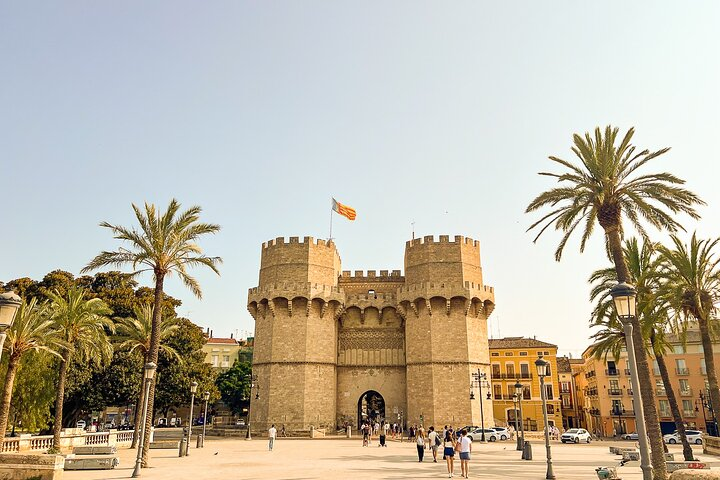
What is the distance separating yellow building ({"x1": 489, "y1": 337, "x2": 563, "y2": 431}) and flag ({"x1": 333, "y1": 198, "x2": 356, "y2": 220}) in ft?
79.3

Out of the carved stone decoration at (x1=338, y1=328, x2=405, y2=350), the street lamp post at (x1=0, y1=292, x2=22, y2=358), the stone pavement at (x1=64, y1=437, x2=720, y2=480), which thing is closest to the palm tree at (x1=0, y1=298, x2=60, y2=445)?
the stone pavement at (x1=64, y1=437, x2=720, y2=480)

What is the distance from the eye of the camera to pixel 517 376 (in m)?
55.9

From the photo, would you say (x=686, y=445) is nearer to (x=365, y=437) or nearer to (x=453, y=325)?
(x=365, y=437)

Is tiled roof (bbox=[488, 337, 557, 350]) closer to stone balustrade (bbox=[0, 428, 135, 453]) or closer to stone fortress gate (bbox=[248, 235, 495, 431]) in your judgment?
stone fortress gate (bbox=[248, 235, 495, 431])

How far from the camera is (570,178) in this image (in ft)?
60.8

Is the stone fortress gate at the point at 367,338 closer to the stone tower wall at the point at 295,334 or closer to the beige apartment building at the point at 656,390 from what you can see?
the stone tower wall at the point at 295,334

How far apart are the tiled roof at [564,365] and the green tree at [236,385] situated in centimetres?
4226

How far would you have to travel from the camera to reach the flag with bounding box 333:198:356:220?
145 feet

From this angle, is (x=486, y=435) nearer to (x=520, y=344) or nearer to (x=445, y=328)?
(x=445, y=328)

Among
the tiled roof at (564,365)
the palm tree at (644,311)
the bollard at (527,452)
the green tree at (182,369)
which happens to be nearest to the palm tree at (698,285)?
the palm tree at (644,311)

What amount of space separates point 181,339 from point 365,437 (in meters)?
18.7

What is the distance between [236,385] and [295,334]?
79.2ft

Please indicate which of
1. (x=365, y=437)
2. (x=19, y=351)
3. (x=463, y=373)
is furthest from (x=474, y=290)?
(x=19, y=351)

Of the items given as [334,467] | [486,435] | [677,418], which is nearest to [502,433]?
[486,435]
